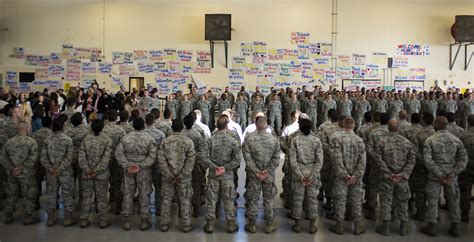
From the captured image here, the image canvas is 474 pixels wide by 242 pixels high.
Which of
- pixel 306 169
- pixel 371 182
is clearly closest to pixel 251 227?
pixel 306 169

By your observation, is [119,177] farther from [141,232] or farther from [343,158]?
[343,158]

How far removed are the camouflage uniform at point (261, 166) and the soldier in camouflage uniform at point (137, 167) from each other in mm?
1326

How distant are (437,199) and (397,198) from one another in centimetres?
52

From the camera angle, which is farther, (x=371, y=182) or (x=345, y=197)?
(x=371, y=182)

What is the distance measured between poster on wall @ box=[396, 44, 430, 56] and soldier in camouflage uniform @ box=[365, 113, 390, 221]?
1253 centimetres

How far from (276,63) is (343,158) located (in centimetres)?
1229

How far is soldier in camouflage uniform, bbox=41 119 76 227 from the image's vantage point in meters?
5.34

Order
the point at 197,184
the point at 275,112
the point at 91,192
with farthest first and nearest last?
the point at 275,112, the point at 197,184, the point at 91,192

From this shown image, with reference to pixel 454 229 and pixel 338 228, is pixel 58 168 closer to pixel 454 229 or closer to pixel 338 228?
pixel 338 228

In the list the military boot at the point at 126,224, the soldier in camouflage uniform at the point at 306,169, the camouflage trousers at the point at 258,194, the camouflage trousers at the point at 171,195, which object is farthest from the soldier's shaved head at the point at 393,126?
the military boot at the point at 126,224

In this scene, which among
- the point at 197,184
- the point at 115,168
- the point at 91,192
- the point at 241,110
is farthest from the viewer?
the point at 241,110

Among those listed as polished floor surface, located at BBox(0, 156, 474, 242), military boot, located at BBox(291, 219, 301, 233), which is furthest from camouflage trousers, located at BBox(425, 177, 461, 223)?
military boot, located at BBox(291, 219, 301, 233)

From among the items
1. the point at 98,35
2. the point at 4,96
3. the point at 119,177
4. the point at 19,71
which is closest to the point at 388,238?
the point at 119,177

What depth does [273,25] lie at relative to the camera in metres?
17.0
